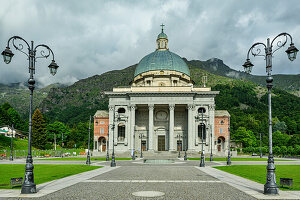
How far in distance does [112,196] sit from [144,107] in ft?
204

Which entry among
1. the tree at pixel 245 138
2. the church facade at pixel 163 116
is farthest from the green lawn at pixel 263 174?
the tree at pixel 245 138

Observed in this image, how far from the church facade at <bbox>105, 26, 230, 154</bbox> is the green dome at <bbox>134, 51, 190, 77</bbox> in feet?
8.81

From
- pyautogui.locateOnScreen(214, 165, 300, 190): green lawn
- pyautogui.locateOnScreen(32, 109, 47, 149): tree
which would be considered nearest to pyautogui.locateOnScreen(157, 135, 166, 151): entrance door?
pyautogui.locateOnScreen(32, 109, 47, 149): tree

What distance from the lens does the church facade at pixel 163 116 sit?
70.2 meters

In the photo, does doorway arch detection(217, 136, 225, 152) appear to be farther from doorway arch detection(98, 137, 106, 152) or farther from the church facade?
doorway arch detection(98, 137, 106, 152)

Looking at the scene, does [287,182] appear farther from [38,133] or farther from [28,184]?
[38,133]

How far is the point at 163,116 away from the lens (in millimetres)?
76438

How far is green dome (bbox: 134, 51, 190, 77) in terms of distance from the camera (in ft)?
268

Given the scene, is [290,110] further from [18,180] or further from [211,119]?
[18,180]

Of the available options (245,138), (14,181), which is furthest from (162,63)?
(14,181)

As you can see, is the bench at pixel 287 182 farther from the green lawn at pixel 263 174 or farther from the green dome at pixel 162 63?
the green dome at pixel 162 63

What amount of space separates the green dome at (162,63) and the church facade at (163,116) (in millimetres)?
2684

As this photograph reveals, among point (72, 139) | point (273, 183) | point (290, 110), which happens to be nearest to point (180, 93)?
point (273, 183)

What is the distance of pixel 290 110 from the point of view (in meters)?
170
